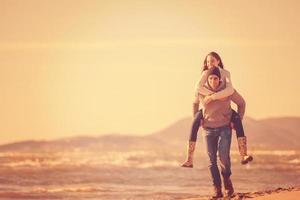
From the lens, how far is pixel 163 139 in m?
3.77

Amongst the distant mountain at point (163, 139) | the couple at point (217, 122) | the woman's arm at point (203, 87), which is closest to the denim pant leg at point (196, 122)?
the couple at point (217, 122)

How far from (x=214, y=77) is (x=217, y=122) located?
0.25m

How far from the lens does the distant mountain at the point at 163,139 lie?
146 inches

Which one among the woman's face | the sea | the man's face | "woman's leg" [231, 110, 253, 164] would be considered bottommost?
the sea

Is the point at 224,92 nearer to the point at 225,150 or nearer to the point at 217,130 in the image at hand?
the point at 217,130

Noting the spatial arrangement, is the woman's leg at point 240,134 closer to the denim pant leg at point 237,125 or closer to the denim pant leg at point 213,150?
the denim pant leg at point 237,125

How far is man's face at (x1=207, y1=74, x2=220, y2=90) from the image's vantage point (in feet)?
9.78

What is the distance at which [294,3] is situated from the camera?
12.6 ft

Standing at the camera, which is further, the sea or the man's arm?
the sea

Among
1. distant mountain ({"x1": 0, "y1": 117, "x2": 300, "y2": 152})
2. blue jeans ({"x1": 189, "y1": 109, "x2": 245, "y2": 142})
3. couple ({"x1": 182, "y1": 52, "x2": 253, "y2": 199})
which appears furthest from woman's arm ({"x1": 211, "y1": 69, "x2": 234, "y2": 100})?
distant mountain ({"x1": 0, "y1": 117, "x2": 300, "y2": 152})

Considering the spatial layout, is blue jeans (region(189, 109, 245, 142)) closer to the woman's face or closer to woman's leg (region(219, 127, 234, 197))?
woman's leg (region(219, 127, 234, 197))

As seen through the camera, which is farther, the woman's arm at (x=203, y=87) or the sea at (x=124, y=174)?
the sea at (x=124, y=174)

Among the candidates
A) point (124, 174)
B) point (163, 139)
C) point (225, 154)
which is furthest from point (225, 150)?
point (124, 174)

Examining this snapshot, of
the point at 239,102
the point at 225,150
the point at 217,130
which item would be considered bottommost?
the point at 225,150
